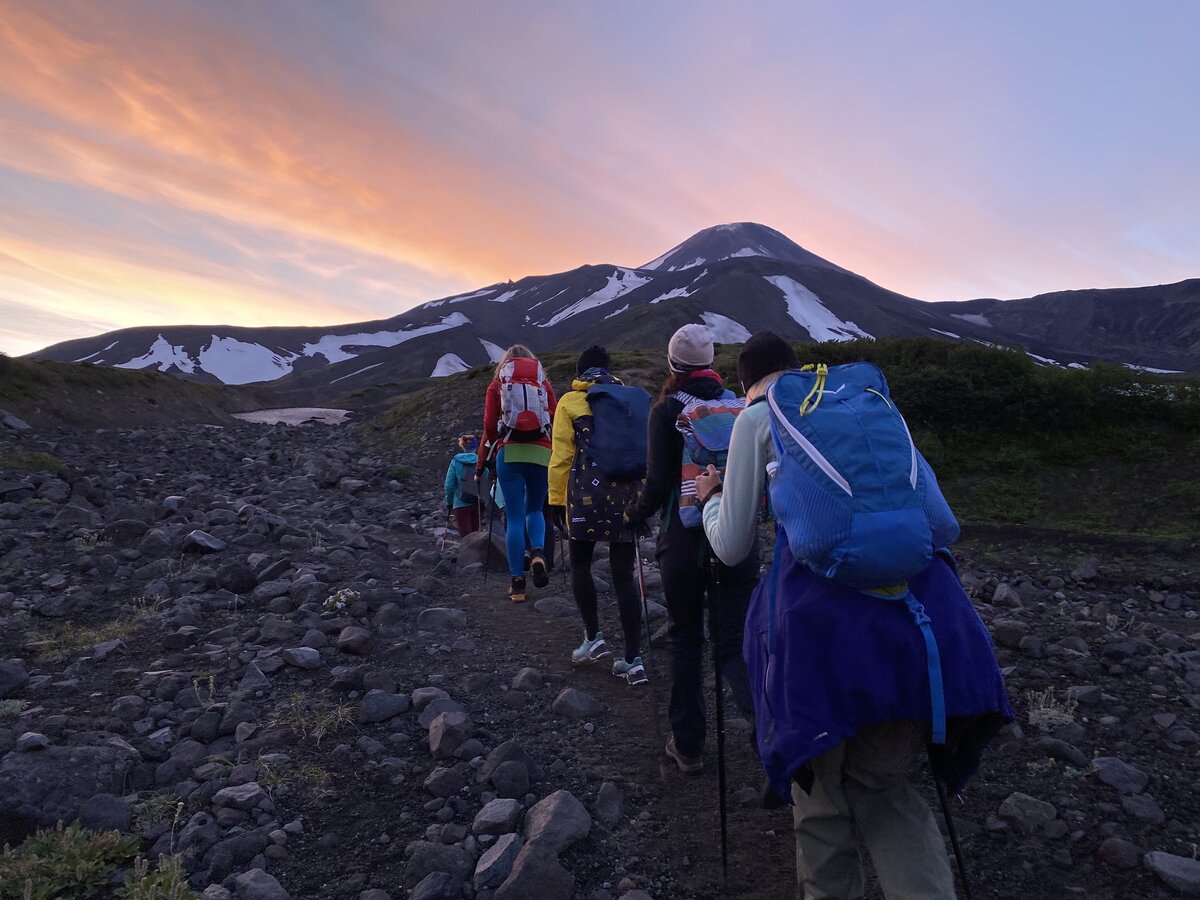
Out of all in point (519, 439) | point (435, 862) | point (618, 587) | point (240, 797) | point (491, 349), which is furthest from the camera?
point (491, 349)

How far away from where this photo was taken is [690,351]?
3883 millimetres

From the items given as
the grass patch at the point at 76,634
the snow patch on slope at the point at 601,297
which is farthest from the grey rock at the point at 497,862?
the snow patch on slope at the point at 601,297

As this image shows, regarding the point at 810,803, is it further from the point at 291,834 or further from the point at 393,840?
the point at 291,834

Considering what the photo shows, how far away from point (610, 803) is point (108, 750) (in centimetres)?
279

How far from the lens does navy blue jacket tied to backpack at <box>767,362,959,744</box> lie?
6.91ft

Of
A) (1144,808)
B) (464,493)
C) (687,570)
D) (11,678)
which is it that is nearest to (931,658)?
(687,570)

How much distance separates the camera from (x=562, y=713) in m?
4.89

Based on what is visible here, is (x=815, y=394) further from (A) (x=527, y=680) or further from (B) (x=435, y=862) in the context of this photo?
(A) (x=527, y=680)

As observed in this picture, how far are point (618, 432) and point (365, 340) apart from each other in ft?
560

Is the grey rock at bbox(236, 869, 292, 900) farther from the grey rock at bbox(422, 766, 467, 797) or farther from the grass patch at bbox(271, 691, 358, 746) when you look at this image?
the grass patch at bbox(271, 691, 358, 746)

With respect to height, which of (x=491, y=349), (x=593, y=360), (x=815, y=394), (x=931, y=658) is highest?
(x=491, y=349)

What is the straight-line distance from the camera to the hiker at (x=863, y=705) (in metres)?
2.18

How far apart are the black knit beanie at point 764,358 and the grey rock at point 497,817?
8.13 ft

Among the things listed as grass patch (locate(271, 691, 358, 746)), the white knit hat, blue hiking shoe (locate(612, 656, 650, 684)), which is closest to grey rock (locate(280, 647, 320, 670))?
grass patch (locate(271, 691, 358, 746))
